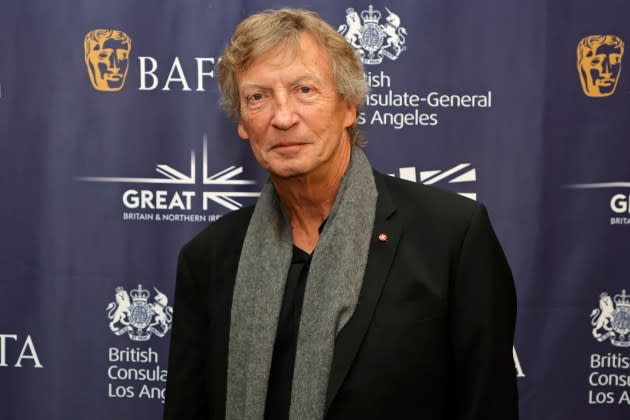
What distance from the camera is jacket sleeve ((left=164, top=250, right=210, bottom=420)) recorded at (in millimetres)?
1658

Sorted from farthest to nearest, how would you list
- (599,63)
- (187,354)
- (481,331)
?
(599,63)
(187,354)
(481,331)

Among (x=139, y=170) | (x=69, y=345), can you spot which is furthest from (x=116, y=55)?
(x=69, y=345)

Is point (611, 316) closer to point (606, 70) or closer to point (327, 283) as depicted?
point (606, 70)

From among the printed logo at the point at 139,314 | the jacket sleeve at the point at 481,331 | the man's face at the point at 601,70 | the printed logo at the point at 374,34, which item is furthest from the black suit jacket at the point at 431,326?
the printed logo at the point at 139,314

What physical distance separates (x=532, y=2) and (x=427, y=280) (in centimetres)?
133

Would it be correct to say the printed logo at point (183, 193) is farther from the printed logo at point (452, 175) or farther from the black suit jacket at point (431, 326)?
the black suit jacket at point (431, 326)

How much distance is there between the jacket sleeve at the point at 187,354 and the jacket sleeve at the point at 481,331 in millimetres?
579

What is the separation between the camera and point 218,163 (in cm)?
245

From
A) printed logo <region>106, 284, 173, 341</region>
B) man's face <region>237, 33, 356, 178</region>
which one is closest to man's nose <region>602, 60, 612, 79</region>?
man's face <region>237, 33, 356, 178</region>

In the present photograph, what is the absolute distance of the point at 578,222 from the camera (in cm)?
238

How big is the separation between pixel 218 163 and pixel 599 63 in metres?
1.28

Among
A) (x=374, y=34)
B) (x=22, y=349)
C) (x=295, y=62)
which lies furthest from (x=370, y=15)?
(x=22, y=349)

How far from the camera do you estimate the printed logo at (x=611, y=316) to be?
7.84 ft

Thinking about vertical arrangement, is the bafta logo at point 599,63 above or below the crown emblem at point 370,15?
below
